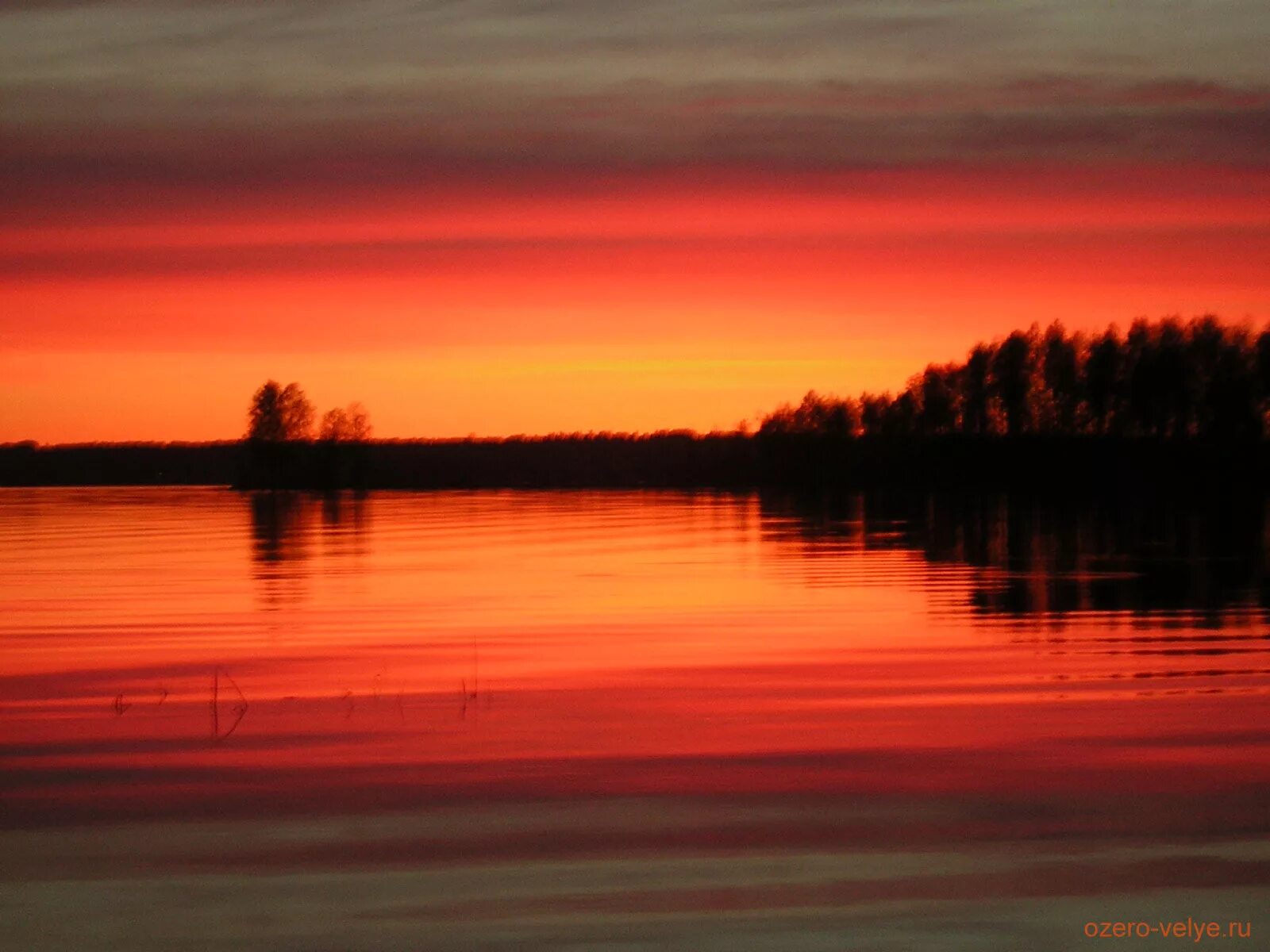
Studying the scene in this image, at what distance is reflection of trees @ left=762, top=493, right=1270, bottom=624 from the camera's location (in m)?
28.4

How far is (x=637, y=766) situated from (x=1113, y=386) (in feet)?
439

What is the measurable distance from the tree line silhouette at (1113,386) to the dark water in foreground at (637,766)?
345ft

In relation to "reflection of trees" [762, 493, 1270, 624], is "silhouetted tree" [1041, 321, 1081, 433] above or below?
above

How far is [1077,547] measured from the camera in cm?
4444

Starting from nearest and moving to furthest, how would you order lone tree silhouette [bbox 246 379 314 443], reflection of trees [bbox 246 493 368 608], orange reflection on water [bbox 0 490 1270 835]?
orange reflection on water [bbox 0 490 1270 835] < reflection of trees [bbox 246 493 368 608] < lone tree silhouette [bbox 246 379 314 443]

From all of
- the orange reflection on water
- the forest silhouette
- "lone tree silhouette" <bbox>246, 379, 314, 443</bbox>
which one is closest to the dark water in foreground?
the orange reflection on water

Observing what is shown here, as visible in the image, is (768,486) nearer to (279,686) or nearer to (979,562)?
(979,562)

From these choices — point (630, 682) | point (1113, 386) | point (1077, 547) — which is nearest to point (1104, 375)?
point (1113, 386)

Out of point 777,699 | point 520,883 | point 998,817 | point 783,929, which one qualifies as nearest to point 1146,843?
point 998,817

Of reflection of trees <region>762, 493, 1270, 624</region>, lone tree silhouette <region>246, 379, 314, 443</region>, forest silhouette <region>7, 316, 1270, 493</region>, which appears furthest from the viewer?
lone tree silhouette <region>246, 379, 314, 443</region>

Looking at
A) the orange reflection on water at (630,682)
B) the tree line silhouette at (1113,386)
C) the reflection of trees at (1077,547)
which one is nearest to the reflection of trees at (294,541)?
the orange reflection on water at (630,682)

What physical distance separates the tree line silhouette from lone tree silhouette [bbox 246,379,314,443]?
73.9 meters

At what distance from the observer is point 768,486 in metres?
164

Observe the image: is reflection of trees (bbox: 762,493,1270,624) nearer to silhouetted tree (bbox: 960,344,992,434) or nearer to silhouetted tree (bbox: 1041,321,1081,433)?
silhouetted tree (bbox: 1041,321,1081,433)
